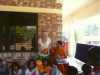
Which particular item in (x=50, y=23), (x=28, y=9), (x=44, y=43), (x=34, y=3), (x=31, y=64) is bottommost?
(x=31, y=64)

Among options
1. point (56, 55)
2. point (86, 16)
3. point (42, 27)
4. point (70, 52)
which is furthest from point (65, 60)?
point (86, 16)

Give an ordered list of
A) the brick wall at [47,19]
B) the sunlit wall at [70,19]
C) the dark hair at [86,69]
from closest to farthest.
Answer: the dark hair at [86,69] → the brick wall at [47,19] → the sunlit wall at [70,19]

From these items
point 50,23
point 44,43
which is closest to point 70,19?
point 50,23

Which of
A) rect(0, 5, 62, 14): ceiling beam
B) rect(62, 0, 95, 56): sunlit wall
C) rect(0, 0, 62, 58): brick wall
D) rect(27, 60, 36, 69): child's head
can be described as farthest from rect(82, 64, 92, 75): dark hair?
rect(0, 5, 62, 14): ceiling beam

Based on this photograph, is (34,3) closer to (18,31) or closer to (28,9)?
(28,9)

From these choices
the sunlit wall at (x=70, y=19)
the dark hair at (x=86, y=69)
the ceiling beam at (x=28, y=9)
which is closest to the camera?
the dark hair at (x=86, y=69)

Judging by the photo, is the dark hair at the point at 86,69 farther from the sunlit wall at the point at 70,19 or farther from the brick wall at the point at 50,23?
the sunlit wall at the point at 70,19

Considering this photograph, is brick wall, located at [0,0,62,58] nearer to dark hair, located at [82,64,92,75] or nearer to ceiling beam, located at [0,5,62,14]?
ceiling beam, located at [0,5,62,14]

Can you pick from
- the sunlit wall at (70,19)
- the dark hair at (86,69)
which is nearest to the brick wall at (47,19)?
the sunlit wall at (70,19)

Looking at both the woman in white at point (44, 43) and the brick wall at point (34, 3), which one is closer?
the brick wall at point (34, 3)

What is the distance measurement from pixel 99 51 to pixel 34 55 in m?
1.47

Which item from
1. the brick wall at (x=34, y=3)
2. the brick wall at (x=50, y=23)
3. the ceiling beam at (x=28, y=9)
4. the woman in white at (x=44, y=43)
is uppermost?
the brick wall at (x=34, y=3)

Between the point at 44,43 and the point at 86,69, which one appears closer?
the point at 86,69

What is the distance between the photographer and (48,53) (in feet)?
15.6
